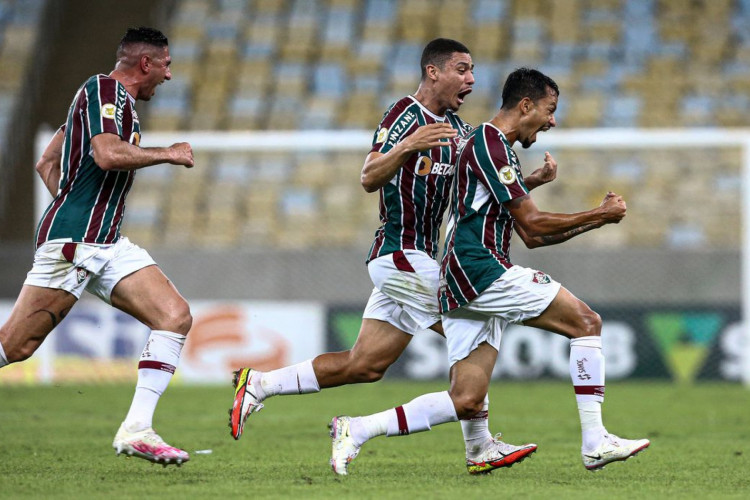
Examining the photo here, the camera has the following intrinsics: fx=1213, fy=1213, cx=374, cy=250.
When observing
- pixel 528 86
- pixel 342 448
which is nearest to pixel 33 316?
pixel 342 448

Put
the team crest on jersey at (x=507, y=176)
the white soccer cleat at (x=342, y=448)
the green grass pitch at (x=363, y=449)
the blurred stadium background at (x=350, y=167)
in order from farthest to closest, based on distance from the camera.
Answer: the blurred stadium background at (x=350, y=167) < the white soccer cleat at (x=342, y=448) < the team crest on jersey at (x=507, y=176) < the green grass pitch at (x=363, y=449)

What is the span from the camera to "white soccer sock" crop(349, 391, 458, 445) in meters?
5.93

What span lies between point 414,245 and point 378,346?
58 centimetres

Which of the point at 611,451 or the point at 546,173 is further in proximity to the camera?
the point at 546,173

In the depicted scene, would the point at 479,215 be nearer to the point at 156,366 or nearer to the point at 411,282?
the point at 411,282

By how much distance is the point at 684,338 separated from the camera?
13047mm

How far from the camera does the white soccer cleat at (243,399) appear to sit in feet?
21.4

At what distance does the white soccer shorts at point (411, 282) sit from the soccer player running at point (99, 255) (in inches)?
40.7

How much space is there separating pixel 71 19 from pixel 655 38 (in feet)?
31.3

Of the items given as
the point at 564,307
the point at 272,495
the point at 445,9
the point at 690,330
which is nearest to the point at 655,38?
the point at 445,9

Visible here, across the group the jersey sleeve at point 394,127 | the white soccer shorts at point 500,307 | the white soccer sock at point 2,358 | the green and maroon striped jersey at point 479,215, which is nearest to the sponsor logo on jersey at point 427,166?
the jersey sleeve at point 394,127

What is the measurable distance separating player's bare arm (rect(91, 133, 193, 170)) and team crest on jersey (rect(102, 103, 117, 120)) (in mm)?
118

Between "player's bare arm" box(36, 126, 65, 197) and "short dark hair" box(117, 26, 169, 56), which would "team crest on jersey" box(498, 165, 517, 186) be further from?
"player's bare arm" box(36, 126, 65, 197)

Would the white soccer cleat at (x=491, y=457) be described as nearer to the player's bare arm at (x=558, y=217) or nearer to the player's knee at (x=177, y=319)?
the player's bare arm at (x=558, y=217)
